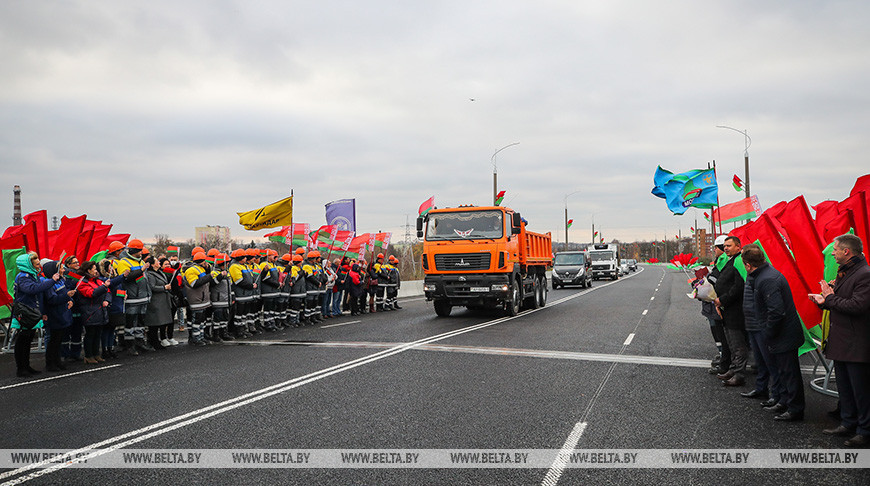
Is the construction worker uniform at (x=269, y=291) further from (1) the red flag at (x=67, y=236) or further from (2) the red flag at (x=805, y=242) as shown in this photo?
(2) the red flag at (x=805, y=242)

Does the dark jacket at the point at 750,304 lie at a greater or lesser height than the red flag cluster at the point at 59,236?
lesser

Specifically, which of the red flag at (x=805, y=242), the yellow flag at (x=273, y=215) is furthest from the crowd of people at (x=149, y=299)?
the red flag at (x=805, y=242)

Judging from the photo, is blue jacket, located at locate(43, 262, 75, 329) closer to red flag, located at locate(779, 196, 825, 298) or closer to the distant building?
red flag, located at locate(779, 196, 825, 298)

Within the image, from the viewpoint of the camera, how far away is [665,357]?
9.41 m

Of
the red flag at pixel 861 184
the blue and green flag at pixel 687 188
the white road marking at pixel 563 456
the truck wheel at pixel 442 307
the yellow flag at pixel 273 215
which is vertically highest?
the blue and green flag at pixel 687 188

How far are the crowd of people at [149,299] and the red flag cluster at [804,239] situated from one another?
32.5 ft

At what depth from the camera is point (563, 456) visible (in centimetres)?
466

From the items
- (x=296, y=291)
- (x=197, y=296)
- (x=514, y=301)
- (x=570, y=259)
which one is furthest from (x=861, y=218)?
(x=570, y=259)

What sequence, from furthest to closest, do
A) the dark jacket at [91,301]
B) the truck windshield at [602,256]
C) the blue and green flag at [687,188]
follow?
the truck windshield at [602,256]
the blue and green flag at [687,188]
the dark jacket at [91,301]

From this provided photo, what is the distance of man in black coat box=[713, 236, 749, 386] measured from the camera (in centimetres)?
714

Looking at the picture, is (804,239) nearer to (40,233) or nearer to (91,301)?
(91,301)

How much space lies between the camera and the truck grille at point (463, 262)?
619 inches

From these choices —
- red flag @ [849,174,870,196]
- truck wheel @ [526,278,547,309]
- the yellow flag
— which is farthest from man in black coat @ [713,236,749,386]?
the yellow flag

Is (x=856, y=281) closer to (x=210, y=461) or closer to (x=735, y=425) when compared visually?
(x=735, y=425)
